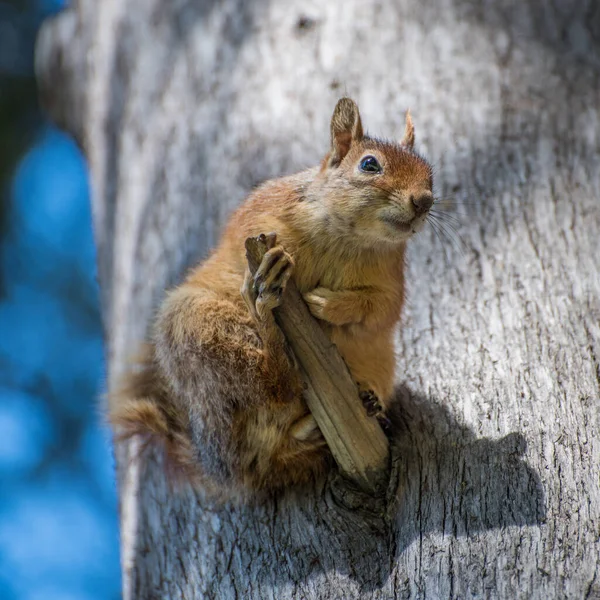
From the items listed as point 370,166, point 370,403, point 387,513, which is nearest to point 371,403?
point 370,403

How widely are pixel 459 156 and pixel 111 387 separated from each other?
1329 millimetres

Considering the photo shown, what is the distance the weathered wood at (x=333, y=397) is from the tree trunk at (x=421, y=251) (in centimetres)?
8

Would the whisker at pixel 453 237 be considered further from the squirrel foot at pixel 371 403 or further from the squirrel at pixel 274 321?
the squirrel foot at pixel 371 403

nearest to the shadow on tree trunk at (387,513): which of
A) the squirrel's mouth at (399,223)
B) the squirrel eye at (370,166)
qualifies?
the squirrel's mouth at (399,223)

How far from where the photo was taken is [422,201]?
2.05 meters

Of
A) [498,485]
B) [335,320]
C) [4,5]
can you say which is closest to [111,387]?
[335,320]

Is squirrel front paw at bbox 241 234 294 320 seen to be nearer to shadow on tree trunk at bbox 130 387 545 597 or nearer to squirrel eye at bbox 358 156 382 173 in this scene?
squirrel eye at bbox 358 156 382 173

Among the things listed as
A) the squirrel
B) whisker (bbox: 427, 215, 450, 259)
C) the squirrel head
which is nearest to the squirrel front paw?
the squirrel

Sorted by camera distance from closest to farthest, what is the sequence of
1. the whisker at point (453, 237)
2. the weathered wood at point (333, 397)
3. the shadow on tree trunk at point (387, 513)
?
the shadow on tree trunk at point (387, 513) < the weathered wood at point (333, 397) < the whisker at point (453, 237)

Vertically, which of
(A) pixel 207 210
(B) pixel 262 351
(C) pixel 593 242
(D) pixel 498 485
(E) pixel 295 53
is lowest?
(D) pixel 498 485

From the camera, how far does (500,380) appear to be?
6.99ft

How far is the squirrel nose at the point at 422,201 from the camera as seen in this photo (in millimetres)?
2053

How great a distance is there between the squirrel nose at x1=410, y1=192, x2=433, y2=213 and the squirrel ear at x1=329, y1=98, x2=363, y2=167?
0.30 m

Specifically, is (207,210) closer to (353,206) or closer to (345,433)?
(353,206)
